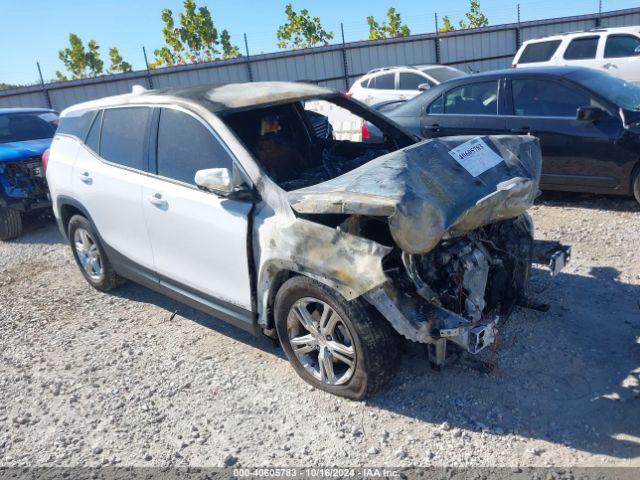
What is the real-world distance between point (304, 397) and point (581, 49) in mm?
11788

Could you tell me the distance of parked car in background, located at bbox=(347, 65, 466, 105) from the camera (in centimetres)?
1283

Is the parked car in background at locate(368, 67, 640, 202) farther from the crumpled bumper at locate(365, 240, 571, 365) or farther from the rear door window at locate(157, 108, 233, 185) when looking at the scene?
the rear door window at locate(157, 108, 233, 185)

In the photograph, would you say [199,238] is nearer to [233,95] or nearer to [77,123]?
[233,95]

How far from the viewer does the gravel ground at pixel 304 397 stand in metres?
2.99

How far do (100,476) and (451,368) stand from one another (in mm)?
2175

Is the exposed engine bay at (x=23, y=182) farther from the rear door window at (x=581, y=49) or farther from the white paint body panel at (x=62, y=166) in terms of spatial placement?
the rear door window at (x=581, y=49)

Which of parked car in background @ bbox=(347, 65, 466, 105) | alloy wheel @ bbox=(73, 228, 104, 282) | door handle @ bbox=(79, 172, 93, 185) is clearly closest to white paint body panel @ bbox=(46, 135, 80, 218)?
door handle @ bbox=(79, 172, 93, 185)

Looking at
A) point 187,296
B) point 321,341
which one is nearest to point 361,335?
point 321,341

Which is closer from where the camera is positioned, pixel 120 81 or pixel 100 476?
pixel 100 476

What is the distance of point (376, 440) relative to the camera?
10.1 feet

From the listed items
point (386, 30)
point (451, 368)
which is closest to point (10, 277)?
point (451, 368)

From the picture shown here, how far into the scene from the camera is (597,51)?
39.8 ft

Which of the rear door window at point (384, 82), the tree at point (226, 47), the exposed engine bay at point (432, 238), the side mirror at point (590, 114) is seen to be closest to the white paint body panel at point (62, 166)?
the exposed engine bay at point (432, 238)

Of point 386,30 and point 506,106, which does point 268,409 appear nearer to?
point 506,106
